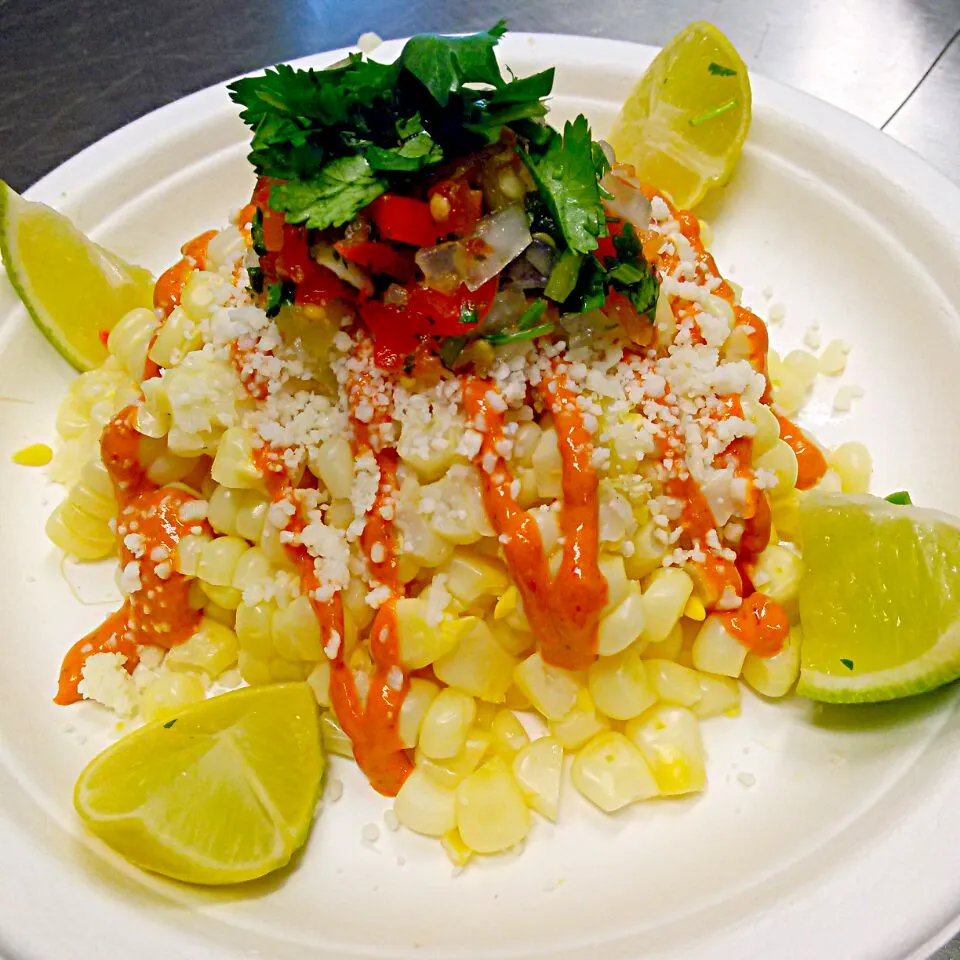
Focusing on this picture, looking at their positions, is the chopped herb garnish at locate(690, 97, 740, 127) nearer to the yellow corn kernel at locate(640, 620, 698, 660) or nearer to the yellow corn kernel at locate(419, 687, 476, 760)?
the yellow corn kernel at locate(640, 620, 698, 660)

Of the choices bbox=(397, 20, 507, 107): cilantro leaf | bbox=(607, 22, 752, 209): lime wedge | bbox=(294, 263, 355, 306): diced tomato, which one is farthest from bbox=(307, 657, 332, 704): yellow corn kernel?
bbox=(607, 22, 752, 209): lime wedge

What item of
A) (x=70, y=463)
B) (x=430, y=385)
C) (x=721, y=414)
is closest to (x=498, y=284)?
(x=430, y=385)

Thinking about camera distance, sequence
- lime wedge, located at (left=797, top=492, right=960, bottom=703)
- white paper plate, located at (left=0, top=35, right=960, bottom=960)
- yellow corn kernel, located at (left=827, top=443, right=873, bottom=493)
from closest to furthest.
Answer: white paper plate, located at (left=0, top=35, right=960, bottom=960) < lime wedge, located at (left=797, top=492, right=960, bottom=703) < yellow corn kernel, located at (left=827, top=443, right=873, bottom=493)

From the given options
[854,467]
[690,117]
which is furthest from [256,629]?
[690,117]

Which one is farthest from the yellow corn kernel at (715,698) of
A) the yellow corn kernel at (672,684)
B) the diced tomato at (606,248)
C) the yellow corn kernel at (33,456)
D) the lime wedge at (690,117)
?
the yellow corn kernel at (33,456)

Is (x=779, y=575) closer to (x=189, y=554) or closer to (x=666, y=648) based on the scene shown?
(x=666, y=648)

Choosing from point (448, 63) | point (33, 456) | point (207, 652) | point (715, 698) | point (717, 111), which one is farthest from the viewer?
point (717, 111)

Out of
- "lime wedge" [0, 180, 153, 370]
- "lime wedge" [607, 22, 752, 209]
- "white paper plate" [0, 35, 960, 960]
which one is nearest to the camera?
"white paper plate" [0, 35, 960, 960]

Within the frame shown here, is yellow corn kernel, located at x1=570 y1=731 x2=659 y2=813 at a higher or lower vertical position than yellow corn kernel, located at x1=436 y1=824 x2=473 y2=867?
higher

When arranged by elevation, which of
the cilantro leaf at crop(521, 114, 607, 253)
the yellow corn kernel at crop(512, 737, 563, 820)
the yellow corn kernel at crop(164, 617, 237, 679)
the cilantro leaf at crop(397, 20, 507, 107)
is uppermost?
the cilantro leaf at crop(397, 20, 507, 107)
